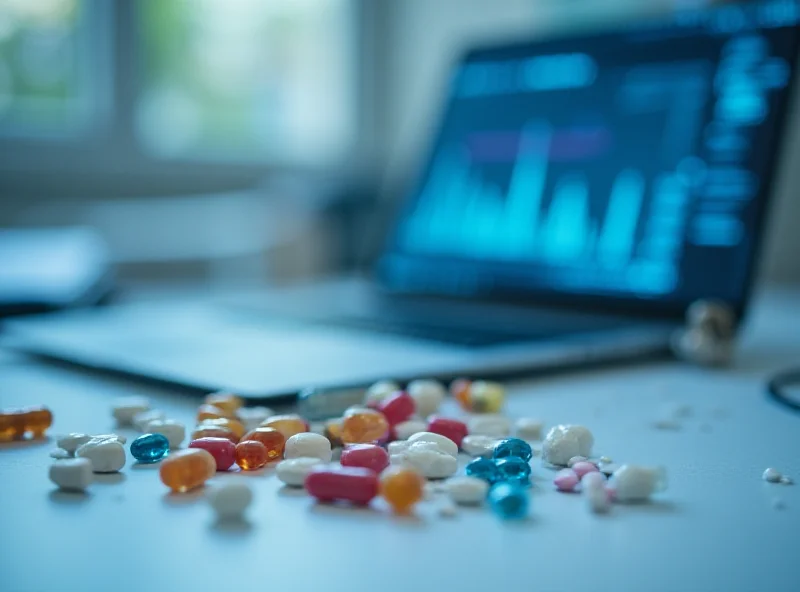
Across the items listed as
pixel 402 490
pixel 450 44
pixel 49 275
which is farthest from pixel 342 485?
pixel 450 44

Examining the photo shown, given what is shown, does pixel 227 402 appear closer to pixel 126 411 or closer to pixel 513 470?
pixel 126 411

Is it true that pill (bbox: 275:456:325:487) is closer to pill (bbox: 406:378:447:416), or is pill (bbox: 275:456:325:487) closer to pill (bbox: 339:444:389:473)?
pill (bbox: 339:444:389:473)

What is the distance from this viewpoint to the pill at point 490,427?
48cm

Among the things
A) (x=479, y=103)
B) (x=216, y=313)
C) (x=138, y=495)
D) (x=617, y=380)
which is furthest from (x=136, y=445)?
(x=479, y=103)

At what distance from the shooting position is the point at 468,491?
36 centimetres

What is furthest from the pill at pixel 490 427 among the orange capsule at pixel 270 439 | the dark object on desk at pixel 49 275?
the dark object on desk at pixel 49 275

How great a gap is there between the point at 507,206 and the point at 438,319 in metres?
0.22

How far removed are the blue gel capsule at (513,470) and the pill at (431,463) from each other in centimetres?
2

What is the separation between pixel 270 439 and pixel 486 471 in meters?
0.12

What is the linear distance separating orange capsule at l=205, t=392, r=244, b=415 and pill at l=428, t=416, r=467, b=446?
0.12 meters

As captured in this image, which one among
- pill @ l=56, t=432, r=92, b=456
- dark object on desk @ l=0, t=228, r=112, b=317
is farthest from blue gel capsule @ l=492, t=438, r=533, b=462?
dark object on desk @ l=0, t=228, r=112, b=317

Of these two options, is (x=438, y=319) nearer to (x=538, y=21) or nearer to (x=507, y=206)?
(x=507, y=206)

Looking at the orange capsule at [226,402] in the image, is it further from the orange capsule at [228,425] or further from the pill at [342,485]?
the pill at [342,485]

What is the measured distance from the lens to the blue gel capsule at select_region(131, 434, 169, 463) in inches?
16.7
